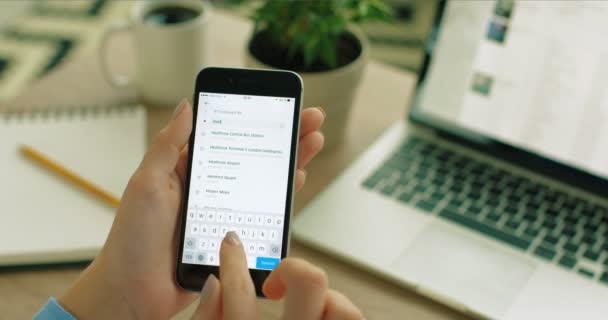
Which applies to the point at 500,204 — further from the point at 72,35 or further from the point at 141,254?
the point at 72,35

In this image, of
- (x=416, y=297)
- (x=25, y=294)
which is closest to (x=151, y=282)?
(x=25, y=294)

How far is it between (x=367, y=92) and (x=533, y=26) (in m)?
0.31

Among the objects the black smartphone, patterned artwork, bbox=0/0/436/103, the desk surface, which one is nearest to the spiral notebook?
the desk surface

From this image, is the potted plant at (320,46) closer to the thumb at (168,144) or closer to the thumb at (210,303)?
the thumb at (168,144)

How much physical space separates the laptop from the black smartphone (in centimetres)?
12

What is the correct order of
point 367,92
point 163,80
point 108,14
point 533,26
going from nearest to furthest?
point 533,26 → point 163,80 → point 367,92 → point 108,14

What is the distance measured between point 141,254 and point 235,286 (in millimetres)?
129

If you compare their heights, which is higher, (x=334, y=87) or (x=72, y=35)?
(x=334, y=87)

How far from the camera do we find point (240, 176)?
0.62 meters

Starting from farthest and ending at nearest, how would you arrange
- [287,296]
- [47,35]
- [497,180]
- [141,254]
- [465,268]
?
[47,35] → [497,180] → [465,268] → [141,254] → [287,296]

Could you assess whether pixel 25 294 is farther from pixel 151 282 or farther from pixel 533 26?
pixel 533 26

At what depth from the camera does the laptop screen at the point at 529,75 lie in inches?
28.1

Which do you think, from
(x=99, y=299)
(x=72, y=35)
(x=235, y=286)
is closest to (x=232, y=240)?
(x=235, y=286)

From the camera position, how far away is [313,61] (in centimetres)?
81
